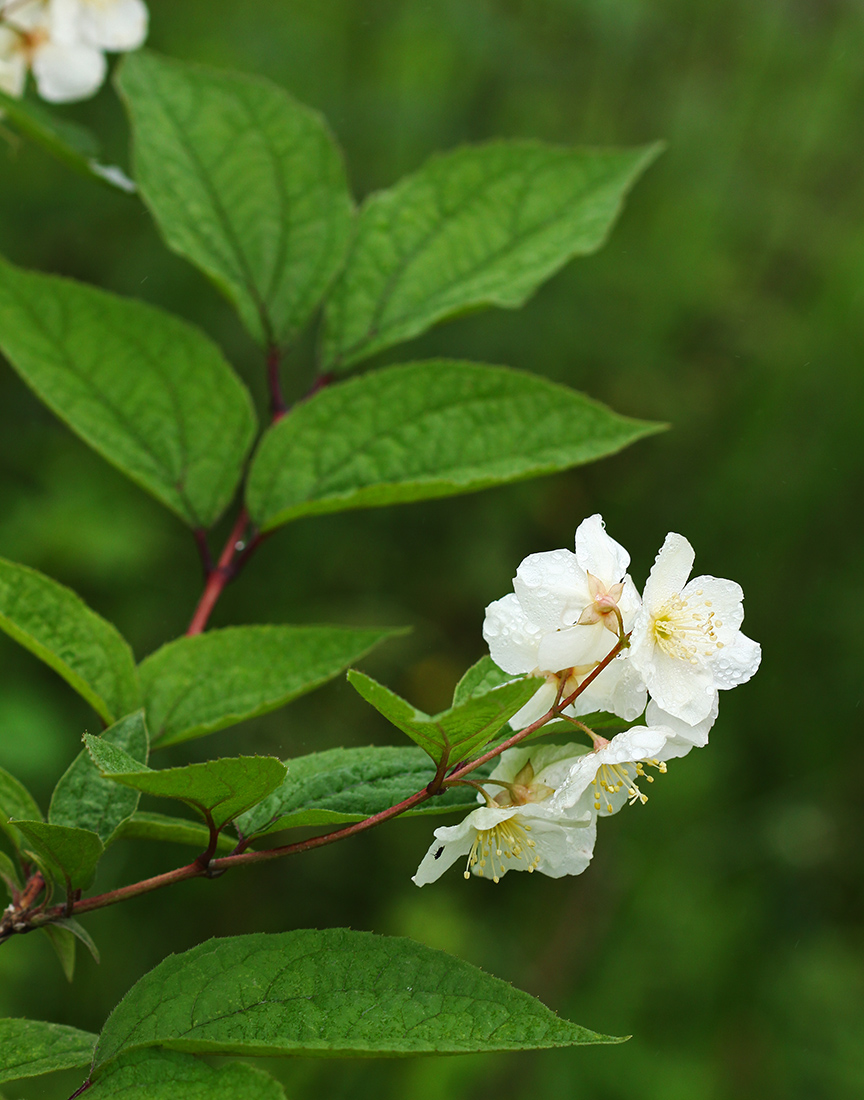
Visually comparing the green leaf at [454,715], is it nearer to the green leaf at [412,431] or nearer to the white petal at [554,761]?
the white petal at [554,761]

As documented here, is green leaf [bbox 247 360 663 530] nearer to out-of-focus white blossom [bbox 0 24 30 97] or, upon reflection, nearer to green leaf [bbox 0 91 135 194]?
green leaf [bbox 0 91 135 194]

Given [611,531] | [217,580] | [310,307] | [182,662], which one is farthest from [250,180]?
[611,531]

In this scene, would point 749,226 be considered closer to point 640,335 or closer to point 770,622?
point 640,335

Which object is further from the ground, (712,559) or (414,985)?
(414,985)

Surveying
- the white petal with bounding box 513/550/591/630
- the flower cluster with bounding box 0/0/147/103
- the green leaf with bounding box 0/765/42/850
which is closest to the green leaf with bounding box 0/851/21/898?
the green leaf with bounding box 0/765/42/850

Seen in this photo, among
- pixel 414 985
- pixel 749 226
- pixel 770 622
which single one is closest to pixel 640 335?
pixel 749 226

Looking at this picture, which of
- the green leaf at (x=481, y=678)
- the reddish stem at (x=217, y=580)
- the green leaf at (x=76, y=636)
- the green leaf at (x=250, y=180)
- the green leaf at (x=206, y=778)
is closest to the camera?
the green leaf at (x=206, y=778)

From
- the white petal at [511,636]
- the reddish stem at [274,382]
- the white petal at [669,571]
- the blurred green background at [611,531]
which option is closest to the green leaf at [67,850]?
the white petal at [511,636]
